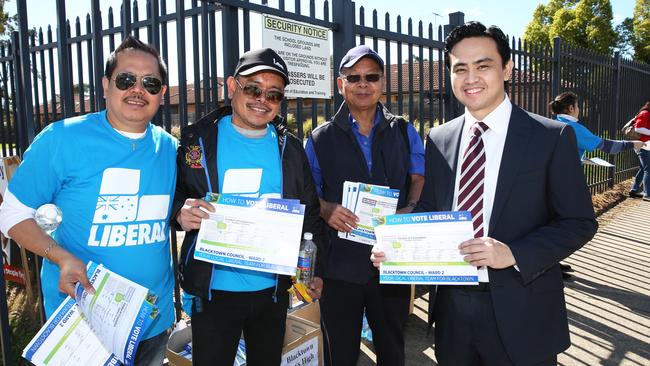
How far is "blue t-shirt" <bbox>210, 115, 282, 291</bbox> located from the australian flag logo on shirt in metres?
0.34

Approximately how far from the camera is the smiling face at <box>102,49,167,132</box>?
6.99ft

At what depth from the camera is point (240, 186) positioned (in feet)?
7.43

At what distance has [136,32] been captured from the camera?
11.7 ft

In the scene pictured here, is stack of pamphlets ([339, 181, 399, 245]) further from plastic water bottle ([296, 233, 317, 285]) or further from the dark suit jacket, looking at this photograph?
the dark suit jacket

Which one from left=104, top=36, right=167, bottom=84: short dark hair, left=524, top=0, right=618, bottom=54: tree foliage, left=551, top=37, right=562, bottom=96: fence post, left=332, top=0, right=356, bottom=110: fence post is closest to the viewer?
left=104, top=36, right=167, bottom=84: short dark hair

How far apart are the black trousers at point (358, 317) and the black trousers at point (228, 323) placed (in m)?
0.50

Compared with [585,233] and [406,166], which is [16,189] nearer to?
[406,166]

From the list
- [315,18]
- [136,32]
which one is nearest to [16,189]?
[136,32]

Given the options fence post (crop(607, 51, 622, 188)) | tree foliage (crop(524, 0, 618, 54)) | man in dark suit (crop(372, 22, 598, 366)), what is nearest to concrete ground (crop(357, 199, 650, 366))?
man in dark suit (crop(372, 22, 598, 366))

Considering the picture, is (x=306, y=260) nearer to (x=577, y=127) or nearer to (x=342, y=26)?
(x=342, y=26)

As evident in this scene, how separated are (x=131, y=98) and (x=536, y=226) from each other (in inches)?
72.8

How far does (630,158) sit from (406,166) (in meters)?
12.5

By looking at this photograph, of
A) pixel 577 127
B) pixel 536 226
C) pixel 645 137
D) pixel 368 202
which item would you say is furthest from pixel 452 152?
pixel 645 137

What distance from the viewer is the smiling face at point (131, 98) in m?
2.13
